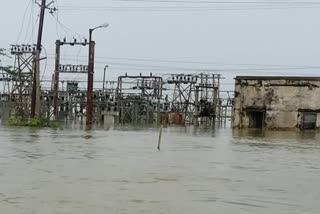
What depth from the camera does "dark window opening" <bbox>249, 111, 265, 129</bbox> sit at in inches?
2224

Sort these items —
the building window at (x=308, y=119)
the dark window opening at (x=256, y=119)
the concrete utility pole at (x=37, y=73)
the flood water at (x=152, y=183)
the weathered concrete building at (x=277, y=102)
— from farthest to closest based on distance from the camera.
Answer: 1. the dark window opening at (x=256, y=119)
2. the building window at (x=308, y=119)
3. the weathered concrete building at (x=277, y=102)
4. the concrete utility pole at (x=37, y=73)
5. the flood water at (x=152, y=183)

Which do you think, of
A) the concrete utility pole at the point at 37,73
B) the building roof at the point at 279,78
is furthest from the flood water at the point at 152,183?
the building roof at the point at 279,78

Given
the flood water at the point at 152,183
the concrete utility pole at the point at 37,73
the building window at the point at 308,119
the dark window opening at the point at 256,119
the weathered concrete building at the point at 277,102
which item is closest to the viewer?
the flood water at the point at 152,183

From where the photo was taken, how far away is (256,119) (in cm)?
5688

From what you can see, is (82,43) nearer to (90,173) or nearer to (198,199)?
(90,173)

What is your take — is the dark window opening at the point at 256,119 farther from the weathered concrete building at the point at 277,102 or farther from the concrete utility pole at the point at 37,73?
the concrete utility pole at the point at 37,73

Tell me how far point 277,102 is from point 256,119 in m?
2.69

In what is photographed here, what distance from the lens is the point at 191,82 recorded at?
68.8 metres

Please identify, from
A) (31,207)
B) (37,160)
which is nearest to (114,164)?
(37,160)

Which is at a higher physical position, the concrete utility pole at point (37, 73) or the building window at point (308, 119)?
the concrete utility pole at point (37, 73)

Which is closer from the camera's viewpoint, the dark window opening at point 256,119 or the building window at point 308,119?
the building window at point 308,119

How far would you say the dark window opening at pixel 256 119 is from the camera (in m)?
56.5

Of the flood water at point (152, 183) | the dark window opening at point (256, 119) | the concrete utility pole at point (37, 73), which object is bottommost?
the flood water at point (152, 183)

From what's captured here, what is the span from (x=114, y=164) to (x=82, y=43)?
39.7 meters
